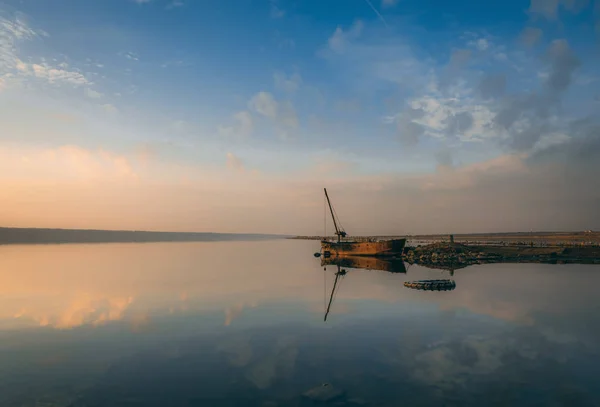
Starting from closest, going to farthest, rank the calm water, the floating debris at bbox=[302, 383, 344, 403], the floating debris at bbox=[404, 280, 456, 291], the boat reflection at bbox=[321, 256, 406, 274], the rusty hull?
the floating debris at bbox=[302, 383, 344, 403]
the calm water
the floating debris at bbox=[404, 280, 456, 291]
the boat reflection at bbox=[321, 256, 406, 274]
the rusty hull

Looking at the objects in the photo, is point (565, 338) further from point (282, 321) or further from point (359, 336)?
point (282, 321)

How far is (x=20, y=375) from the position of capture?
56.9 feet

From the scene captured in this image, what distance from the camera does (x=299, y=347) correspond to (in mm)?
21500

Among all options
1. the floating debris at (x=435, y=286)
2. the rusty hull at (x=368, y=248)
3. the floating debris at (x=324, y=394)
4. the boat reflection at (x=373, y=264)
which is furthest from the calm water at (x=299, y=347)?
the rusty hull at (x=368, y=248)

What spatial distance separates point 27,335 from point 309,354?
1982cm

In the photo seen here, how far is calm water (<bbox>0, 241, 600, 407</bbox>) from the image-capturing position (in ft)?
49.7

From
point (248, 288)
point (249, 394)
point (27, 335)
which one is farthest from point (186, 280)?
point (249, 394)

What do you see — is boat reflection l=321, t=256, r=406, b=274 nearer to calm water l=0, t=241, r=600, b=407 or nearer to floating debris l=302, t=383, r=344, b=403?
calm water l=0, t=241, r=600, b=407

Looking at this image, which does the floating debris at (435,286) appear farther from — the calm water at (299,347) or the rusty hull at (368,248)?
the rusty hull at (368,248)

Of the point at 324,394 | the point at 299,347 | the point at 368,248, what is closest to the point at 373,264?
the point at 368,248

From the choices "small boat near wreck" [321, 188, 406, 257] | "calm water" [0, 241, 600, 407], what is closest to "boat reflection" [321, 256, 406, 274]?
"small boat near wreck" [321, 188, 406, 257]

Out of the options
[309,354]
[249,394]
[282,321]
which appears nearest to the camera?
[249,394]

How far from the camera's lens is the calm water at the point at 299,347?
597 inches

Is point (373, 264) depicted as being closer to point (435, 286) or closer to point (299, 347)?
point (435, 286)
